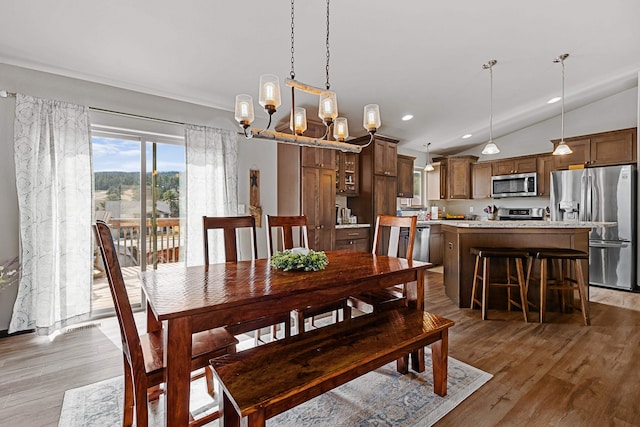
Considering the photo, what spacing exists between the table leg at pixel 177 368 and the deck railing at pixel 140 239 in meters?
2.63

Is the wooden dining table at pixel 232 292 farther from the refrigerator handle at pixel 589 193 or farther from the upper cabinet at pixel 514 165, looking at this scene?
the upper cabinet at pixel 514 165

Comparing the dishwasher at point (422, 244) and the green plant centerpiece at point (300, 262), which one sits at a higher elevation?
the green plant centerpiece at point (300, 262)

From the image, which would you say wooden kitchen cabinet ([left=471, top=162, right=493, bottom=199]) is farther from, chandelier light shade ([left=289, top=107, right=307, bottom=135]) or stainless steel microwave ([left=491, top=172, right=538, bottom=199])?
chandelier light shade ([left=289, top=107, right=307, bottom=135])

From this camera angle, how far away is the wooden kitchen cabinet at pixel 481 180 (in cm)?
638

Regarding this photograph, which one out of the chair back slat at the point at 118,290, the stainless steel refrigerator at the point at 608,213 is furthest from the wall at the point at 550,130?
the chair back slat at the point at 118,290

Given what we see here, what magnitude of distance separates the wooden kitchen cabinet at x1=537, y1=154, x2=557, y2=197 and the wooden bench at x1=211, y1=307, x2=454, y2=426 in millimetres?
5156

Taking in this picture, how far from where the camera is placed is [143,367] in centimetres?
130

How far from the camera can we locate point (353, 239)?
4930mm

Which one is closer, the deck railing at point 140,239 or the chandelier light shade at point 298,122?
the chandelier light shade at point 298,122

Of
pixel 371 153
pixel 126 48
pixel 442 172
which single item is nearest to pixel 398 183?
pixel 371 153

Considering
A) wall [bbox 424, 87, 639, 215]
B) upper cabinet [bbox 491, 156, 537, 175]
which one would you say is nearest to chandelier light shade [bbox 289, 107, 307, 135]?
wall [bbox 424, 87, 639, 215]

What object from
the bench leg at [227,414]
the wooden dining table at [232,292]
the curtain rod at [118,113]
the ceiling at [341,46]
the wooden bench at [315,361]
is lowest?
the bench leg at [227,414]

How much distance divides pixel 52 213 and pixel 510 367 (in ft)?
13.4

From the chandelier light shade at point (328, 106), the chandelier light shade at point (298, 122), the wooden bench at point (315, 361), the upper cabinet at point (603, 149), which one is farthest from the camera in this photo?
the upper cabinet at point (603, 149)
